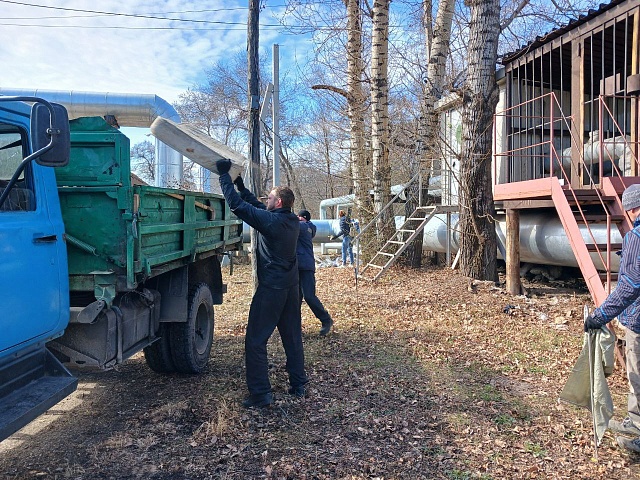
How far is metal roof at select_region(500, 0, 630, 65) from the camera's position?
8801 mm

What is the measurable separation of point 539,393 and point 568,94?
390 inches

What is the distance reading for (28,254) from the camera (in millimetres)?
3035

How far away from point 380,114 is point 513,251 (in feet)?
16.5

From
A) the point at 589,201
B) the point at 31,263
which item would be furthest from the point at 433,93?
the point at 31,263

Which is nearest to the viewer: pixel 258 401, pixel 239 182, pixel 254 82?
pixel 258 401

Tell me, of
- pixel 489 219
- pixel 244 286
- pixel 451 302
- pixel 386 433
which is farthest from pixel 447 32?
pixel 386 433

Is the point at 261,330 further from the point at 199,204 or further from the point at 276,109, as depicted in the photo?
the point at 276,109

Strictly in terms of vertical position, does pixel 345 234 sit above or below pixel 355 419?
above

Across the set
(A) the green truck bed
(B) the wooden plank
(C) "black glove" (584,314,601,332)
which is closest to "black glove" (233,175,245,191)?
(B) the wooden plank

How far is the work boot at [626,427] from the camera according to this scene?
3.65m

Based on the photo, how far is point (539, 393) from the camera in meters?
4.73

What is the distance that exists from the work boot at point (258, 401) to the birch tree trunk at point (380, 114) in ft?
28.1

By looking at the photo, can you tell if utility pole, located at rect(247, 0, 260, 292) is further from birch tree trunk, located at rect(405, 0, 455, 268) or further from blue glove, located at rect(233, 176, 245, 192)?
birch tree trunk, located at rect(405, 0, 455, 268)

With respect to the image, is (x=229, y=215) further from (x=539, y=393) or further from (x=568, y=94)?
(x=568, y=94)
